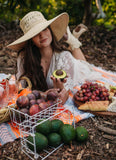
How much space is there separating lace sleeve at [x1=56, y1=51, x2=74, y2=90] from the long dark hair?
19 centimetres

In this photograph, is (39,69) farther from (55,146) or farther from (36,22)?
(55,146)

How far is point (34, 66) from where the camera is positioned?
9.71ft

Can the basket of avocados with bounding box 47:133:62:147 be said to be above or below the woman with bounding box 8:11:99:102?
below

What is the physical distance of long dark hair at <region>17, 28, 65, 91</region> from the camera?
292cm

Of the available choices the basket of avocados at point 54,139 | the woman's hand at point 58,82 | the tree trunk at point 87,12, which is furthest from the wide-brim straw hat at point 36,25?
the tree trunk at point 87,12

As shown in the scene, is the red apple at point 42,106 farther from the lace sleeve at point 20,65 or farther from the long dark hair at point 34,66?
the lace sleeve at point 20,65

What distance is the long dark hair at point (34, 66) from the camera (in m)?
2.92

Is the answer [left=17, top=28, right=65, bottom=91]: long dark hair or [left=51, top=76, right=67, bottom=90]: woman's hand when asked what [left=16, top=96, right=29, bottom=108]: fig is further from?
[left=17, top=28, right=65, bottom=91]: long dark hair

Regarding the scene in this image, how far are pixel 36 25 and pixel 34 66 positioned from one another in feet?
2.29

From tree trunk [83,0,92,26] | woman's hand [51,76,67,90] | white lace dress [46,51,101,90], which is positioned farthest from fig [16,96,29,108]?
tree trunk [83,0,92,26]

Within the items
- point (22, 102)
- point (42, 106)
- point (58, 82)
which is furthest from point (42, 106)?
point (58, 82)

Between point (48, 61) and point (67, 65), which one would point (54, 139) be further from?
point (48, 61)

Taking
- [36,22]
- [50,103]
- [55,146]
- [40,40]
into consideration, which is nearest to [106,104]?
[50,103]

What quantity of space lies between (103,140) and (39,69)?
1568 millimetres
